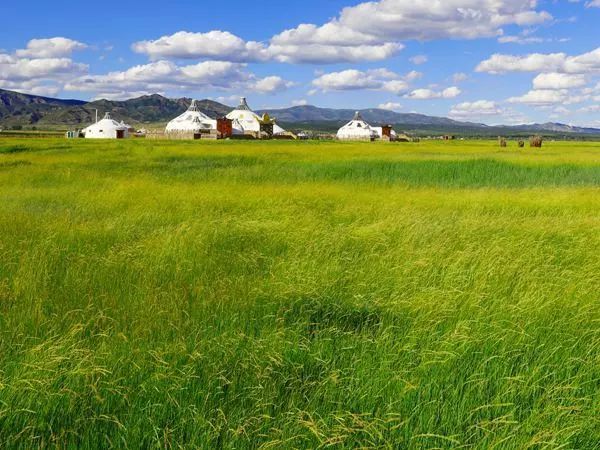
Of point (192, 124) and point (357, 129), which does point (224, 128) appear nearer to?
point (192, 124)

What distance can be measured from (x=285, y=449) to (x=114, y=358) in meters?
1.97

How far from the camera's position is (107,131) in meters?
117

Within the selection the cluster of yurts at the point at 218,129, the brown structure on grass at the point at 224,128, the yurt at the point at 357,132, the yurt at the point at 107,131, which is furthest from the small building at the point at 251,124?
the yurt at the point at 107,131

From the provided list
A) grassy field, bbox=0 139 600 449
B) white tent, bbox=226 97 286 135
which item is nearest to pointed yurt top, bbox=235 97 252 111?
white tent, bbox=226 97 286 135

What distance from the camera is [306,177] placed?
27.2 meters

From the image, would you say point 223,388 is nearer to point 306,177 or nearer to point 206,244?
point 206,244

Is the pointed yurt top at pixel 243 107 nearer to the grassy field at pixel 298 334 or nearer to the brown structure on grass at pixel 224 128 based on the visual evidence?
the brown structure on grass at pixel 224 128

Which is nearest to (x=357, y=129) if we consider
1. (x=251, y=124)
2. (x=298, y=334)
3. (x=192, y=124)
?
(x=251, y=124)

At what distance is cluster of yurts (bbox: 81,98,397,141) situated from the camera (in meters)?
112

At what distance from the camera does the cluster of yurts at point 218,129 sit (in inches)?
4407

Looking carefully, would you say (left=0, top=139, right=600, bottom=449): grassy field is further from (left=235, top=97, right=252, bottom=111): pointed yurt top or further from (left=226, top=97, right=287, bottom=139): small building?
(left=235, top=97, right=252, bottom=111): pointed yurt top

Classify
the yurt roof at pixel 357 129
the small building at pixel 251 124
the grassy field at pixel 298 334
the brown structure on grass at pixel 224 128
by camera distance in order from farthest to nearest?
the yurt roof at pixel 357 129 < the small building at pixel 251 124 < the brown structure on grass at pixel 224 128 < the grassy field at pixel 298 334

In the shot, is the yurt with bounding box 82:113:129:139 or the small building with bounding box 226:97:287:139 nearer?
the yurt with bounding box 82:113:129:139

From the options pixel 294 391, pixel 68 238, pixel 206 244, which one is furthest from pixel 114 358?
pixel 68 238
